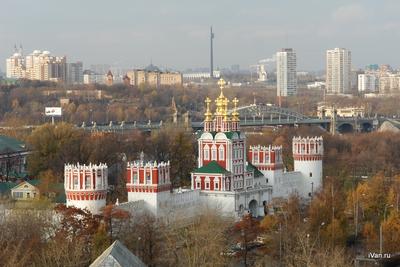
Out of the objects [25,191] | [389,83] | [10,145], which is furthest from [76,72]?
[25,191]

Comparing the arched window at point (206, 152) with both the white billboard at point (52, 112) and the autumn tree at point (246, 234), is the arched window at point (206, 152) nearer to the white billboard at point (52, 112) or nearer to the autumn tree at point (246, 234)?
the autumn tree at point (246, 234)

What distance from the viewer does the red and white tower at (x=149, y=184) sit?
3412 cm

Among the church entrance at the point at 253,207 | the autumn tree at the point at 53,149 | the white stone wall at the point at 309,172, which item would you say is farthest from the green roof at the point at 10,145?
the church entrance at the point at 253,207

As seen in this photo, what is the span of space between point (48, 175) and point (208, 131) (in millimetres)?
5575

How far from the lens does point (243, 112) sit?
102 meters

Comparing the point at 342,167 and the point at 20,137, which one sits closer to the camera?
the point at 342,167

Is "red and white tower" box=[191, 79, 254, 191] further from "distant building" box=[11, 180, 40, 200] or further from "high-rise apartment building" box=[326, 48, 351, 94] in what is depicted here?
"high-rise apartment building" box=[326, 48, 351, 94]

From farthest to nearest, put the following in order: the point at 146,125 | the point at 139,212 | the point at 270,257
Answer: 1. the point at 146,125
2. the point at 139,212
3. the point at 270,257

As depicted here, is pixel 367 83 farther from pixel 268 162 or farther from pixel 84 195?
pixel 84 195

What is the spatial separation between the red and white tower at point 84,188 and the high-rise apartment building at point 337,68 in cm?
14717

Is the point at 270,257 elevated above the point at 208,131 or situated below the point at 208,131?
below

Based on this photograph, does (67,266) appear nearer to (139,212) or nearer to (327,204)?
(139,212)

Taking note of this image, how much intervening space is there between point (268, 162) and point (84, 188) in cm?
992

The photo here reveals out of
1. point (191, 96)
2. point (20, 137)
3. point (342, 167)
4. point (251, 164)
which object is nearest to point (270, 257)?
point (251, 164)
